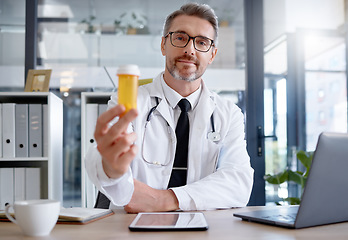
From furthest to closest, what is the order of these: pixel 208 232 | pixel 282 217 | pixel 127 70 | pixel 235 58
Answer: pixel 235 58 < pixel 282 217 < pixel 208 232 < pixel 127 70

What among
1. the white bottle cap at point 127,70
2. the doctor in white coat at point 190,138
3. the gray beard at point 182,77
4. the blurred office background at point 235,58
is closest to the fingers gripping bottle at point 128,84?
the white bottle cap at point 127,70

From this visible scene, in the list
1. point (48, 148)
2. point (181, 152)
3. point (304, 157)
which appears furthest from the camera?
point (304, 157)

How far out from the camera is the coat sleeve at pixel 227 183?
1.29 meters

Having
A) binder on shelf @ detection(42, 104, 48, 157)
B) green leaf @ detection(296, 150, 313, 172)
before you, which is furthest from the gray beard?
green leaf @ detection(296, 150, 313, 172)

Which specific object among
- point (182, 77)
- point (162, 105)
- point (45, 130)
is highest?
point (182, 77)

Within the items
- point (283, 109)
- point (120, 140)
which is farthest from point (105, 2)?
point (120, 140)

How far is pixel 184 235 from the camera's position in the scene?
867 mm

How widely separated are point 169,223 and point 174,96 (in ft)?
2.76

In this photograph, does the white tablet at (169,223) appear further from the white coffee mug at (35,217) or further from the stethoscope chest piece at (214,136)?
the stethoscope chest piece at (214,136)

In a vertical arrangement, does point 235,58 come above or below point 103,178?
above

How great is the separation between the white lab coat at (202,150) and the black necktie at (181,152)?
0.07 feet

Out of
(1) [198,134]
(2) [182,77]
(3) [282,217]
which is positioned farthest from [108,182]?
(2) [182,77]

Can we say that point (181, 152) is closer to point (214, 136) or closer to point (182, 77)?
point (214, 136)

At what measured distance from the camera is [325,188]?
3.06 feet
